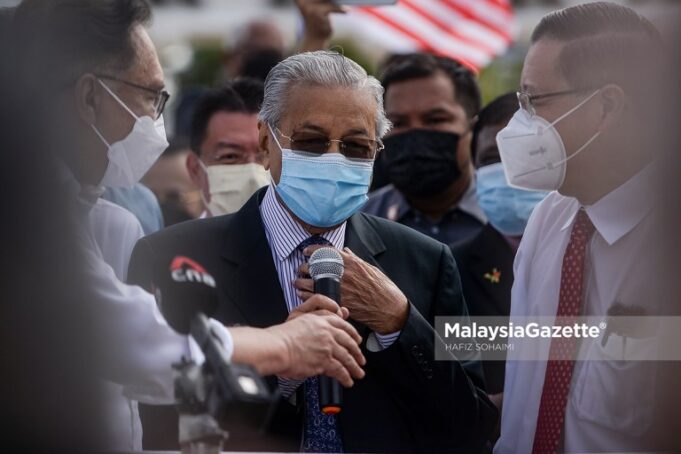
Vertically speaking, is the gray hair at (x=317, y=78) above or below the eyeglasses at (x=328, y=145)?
above

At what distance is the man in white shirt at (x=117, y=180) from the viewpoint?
124 inches

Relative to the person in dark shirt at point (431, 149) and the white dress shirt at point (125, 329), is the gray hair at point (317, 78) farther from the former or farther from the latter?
the person in dark shirt at point (431, 149)

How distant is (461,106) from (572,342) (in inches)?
77.9

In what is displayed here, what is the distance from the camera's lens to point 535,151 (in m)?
3.75

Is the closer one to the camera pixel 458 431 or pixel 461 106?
pixel 458 431

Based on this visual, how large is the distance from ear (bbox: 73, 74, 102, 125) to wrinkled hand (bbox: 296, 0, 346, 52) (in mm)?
1195

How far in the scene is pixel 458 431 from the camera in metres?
3.58

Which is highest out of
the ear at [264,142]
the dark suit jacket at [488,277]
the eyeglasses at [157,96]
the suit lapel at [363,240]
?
the eyeglasses at [157,96]

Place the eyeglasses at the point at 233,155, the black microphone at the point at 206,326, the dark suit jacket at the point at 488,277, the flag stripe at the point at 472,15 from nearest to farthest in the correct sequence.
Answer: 1. the black microphone at the point at 206,326
2. the dark suit jacket at the point at 488,277
3. the eyeglasses at the point at 233,155
4. the flag stripe at the point at 472,15

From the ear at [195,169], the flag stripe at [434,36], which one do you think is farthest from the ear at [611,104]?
the flag stripe at [434,36]

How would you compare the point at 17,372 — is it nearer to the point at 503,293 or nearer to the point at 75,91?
the point at 75,91

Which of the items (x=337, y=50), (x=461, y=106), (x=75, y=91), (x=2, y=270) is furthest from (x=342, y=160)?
(x=461, y=106)

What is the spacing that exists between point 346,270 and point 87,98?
925mm

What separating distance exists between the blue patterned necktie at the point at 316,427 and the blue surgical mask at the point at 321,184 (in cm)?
54
